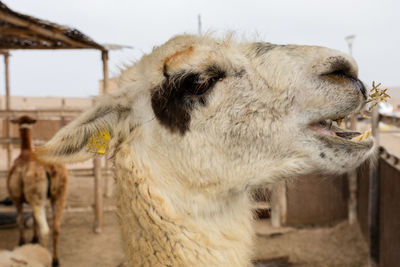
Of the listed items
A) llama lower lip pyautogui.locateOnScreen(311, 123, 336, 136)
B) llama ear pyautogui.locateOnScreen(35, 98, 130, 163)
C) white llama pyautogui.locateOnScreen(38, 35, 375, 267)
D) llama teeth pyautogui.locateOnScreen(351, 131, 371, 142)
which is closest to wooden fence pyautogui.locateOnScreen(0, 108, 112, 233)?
llama ear pyautogui.locateOnScreen(35, 98, 130, 163)

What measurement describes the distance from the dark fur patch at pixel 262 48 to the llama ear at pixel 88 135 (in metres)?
0.67

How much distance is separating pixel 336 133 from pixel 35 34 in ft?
15.7

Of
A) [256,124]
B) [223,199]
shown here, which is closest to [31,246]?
[223,199]

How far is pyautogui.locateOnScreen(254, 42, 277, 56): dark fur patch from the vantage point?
4.99 ft

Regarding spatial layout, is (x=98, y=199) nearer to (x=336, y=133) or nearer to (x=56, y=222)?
(x=56, y=222)

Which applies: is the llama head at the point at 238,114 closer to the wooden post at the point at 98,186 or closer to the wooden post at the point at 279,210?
the wooden post at the point at 98,186

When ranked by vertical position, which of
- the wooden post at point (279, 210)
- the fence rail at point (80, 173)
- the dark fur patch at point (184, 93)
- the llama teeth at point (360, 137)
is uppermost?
the dark fur patch at point (184, 93)

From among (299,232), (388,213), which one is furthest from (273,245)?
(388,213)

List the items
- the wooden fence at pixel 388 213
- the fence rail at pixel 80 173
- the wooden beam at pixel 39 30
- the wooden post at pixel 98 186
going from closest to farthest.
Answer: the wooden fence at pixel 388 213 < the wooden beam at pixel 39 30 < the wooden post at pixel 98 186 < the fence rail at pixel 80 173

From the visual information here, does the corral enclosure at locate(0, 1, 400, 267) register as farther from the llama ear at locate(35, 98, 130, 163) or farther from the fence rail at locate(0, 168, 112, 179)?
the llama ear at locate(35, 98, 130, 163)

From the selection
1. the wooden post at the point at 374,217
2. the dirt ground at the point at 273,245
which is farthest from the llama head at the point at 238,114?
the dirt ground at the point at 273,245

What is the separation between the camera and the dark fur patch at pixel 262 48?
152 centimetres

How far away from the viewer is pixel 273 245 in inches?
Result: 222

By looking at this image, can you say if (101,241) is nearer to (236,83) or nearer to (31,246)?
(31,246)
